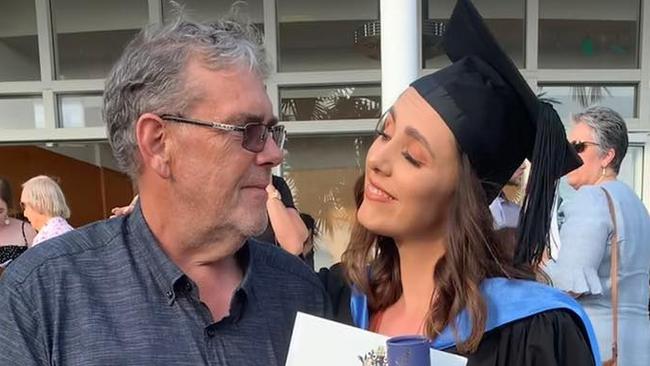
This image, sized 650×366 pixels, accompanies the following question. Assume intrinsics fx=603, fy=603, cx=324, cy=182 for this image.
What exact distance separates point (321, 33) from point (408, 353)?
5.83 meters

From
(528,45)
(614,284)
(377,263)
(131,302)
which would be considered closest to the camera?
(131,302)

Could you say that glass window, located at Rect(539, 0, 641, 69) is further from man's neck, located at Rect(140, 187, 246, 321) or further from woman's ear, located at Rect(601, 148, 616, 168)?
man's neck, located at Rect(140, 187, 246, 321)

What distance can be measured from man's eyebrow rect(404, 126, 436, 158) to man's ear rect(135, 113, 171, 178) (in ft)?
1.64

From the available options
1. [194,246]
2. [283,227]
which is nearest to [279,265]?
[194,246]

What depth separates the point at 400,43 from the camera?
373cm

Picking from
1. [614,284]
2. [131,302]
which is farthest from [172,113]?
[614,284]

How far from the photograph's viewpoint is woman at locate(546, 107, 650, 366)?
2.72 metres

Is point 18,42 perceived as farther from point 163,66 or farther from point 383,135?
point 383,135

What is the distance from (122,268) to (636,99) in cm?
634

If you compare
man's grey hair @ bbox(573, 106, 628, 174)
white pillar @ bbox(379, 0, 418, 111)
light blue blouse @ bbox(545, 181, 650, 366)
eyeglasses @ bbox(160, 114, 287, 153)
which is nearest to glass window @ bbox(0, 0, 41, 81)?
white pillar @ bbox(379, 0, 418, 111)

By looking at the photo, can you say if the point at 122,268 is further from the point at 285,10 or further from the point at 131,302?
the point at 285,10

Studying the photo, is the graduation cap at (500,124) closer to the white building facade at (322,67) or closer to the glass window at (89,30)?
the white building facade at (322,67)

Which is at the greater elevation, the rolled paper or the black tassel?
the black tassel

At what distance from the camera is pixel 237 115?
47.4 inches
